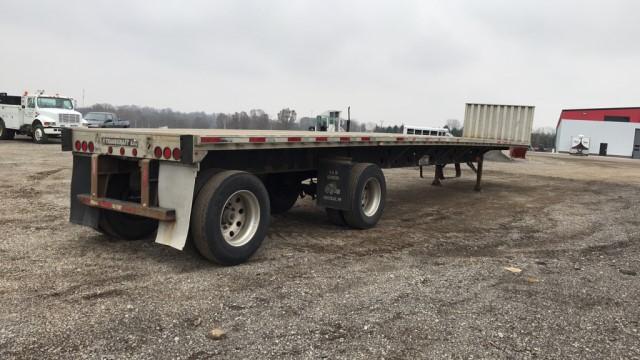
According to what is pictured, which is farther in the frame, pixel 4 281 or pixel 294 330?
pixel 4 281

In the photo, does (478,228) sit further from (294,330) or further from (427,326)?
(294,330)

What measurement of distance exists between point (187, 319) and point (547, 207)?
9.52 meters

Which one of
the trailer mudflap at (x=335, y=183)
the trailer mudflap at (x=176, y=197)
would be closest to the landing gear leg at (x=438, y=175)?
the trailer mudflap at (x=335, y=183)

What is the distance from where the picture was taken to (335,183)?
7.55 meters

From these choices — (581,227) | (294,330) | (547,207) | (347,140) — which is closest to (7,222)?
(347,140)

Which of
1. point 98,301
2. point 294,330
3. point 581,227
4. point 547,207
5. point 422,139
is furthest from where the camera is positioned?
point 547,207

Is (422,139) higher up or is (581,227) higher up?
(422,139)

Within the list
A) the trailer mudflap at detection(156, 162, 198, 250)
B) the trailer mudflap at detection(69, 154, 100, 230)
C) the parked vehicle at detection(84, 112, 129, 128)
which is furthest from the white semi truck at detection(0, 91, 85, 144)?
the trailer mudflap at detection(156, 162, 198, 250)

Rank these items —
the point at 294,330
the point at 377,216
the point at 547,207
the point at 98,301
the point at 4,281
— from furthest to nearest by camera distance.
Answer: the point at 547,207, the point at 377,216, the point at 4,281, the point at 98,301, the point at 294,330

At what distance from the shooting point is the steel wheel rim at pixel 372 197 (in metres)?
8.05

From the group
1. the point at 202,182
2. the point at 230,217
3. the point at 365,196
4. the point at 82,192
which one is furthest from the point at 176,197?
the point at 365,196

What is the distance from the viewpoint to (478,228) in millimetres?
8539

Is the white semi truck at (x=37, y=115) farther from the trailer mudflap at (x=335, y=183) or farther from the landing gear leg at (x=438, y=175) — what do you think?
the trailer mudflap at (x=335, y=183)

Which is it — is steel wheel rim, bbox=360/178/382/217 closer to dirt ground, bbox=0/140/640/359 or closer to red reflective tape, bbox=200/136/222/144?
dirt ground, bbox=0/140/640/359
